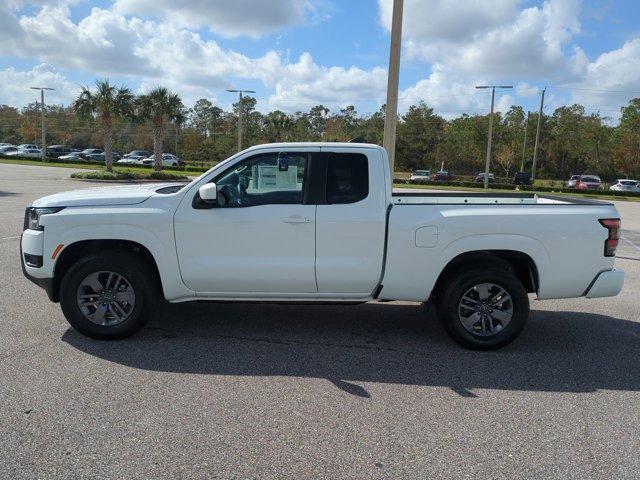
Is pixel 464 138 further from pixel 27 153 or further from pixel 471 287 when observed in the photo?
pixel 471 287

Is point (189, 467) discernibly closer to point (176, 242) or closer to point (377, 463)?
point (377, 463)

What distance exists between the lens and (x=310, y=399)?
410cm

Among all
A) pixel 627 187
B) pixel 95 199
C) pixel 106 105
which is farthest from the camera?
pixel 627 187

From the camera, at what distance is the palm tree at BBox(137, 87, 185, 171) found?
36719mm

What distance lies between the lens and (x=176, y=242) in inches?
199

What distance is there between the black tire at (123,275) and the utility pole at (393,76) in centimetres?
660

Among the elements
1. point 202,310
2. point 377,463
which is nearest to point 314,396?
point 377,463

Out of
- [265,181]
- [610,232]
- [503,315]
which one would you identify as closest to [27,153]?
[265,181]

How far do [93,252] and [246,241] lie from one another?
1.48 m

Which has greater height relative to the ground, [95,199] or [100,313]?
[95,199]

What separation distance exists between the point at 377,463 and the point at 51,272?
3.50 meters

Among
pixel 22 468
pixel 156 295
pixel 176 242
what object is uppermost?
pixel 176 242

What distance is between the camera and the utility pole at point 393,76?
34.8ft

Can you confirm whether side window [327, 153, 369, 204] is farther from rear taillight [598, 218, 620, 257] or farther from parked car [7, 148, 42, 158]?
parked car [7, 148, 42, 158]
